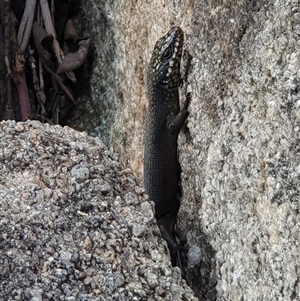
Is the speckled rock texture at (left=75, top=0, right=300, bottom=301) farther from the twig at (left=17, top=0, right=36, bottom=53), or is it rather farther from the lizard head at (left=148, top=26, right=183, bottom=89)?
the twig at (left=17, top=0, right=36, bottom=53)

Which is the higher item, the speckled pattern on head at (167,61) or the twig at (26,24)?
A: the twig at (26,24)

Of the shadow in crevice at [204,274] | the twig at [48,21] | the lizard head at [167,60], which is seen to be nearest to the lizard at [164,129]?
the lizard head at [167,60]

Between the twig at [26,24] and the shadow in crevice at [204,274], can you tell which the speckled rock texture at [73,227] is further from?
the twig at [26,24]

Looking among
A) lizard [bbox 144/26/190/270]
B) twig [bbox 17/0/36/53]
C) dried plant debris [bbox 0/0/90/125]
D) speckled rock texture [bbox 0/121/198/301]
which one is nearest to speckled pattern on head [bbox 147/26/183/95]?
lizard [bbox 144/26/190/270]

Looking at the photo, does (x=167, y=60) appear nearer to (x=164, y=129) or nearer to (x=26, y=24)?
(x=164, y=129)

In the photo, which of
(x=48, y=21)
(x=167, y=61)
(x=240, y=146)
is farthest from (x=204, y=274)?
(x=48, y=21)

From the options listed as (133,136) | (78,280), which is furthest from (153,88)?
(78,280)
